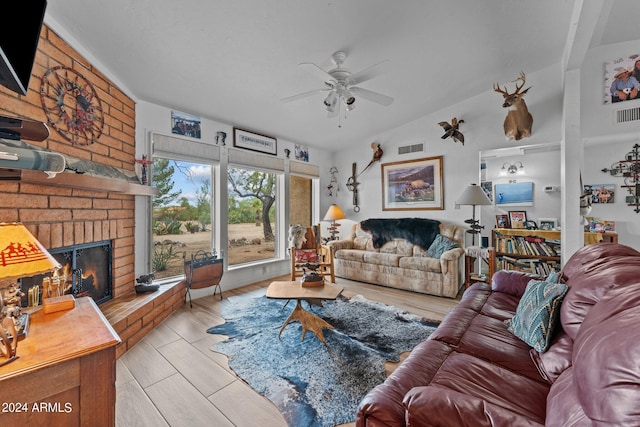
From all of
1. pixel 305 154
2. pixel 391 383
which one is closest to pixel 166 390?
pixel 391 383

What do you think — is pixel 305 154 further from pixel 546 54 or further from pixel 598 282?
pixel 598 282

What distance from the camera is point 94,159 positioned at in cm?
234

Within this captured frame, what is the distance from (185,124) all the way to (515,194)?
4783 mm

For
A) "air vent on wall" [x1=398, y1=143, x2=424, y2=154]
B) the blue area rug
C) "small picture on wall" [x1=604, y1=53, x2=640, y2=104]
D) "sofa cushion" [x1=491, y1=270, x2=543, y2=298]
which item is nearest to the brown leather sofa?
"sofa cushion" [x1=491, y1=270, x2=543, y2=298]

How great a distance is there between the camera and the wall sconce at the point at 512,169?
3.93 m

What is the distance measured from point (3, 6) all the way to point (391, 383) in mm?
2156

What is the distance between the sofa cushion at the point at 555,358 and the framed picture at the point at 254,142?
3.91 meters

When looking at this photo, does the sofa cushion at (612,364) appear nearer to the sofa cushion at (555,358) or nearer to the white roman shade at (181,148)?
the sofa cushion at (555,358)

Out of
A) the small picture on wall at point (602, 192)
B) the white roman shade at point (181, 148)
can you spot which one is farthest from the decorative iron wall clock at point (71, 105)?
the small picture on wall at point (602, 192)

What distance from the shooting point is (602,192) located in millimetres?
3639

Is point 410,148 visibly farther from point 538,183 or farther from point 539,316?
point 539,316

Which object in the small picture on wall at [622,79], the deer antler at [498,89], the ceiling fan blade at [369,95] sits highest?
Answer: the deer antler at [498,89]

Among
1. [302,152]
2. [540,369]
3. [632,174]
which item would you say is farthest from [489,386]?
[302,152]

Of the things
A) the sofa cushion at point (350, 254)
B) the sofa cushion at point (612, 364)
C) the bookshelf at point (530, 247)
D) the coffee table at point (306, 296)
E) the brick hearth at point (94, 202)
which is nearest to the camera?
the sofa cushion at point (612, 364)
